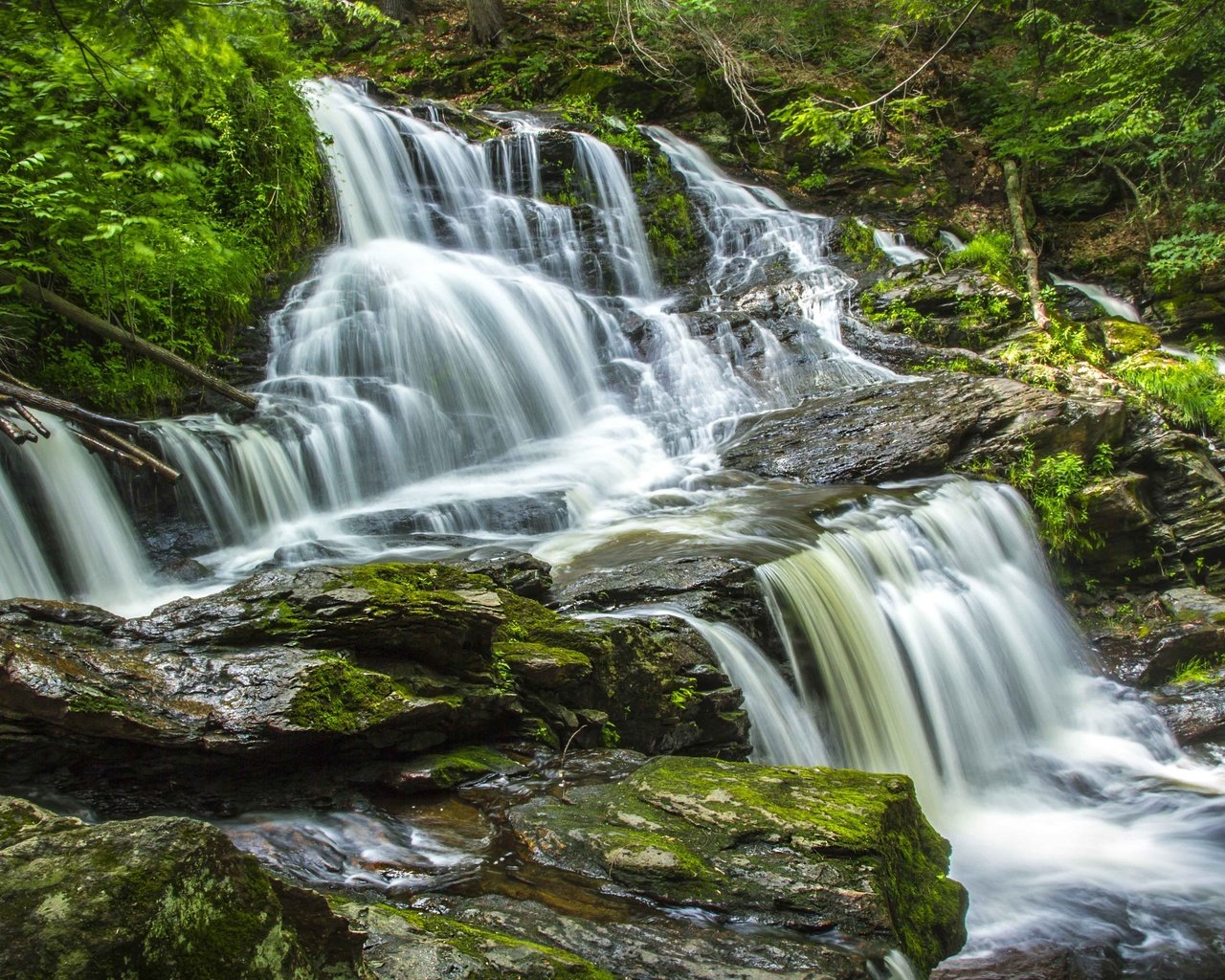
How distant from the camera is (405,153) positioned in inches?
548

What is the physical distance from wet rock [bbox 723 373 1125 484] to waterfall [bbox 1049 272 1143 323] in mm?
6064

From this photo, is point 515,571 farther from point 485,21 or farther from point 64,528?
point 485,21

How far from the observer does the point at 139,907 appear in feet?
4.83

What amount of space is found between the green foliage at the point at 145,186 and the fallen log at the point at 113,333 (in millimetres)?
129

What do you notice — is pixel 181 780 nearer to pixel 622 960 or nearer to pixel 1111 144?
pixel 622 960

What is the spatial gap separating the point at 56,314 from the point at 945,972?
852 cm

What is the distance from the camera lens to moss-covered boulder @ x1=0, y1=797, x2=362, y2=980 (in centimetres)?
140

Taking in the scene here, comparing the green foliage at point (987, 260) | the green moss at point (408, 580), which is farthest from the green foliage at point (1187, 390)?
the green moss at point (408, 580)

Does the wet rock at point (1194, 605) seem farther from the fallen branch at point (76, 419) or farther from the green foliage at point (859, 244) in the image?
the fallen branch at point (76, 419)

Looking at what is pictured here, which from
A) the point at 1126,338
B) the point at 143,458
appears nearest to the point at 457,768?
the point at 143,458

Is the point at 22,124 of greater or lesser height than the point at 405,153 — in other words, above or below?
below

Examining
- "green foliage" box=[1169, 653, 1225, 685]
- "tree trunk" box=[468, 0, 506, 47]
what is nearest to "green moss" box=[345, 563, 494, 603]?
"green foliage" box=[1169, 653, 1225, 685]

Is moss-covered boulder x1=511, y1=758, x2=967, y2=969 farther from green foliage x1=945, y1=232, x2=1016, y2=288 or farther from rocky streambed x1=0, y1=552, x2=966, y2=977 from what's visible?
green foliage x1=945, y1=232, x2=1016, y2=288

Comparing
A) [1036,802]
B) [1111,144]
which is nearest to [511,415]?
[1036,802]
